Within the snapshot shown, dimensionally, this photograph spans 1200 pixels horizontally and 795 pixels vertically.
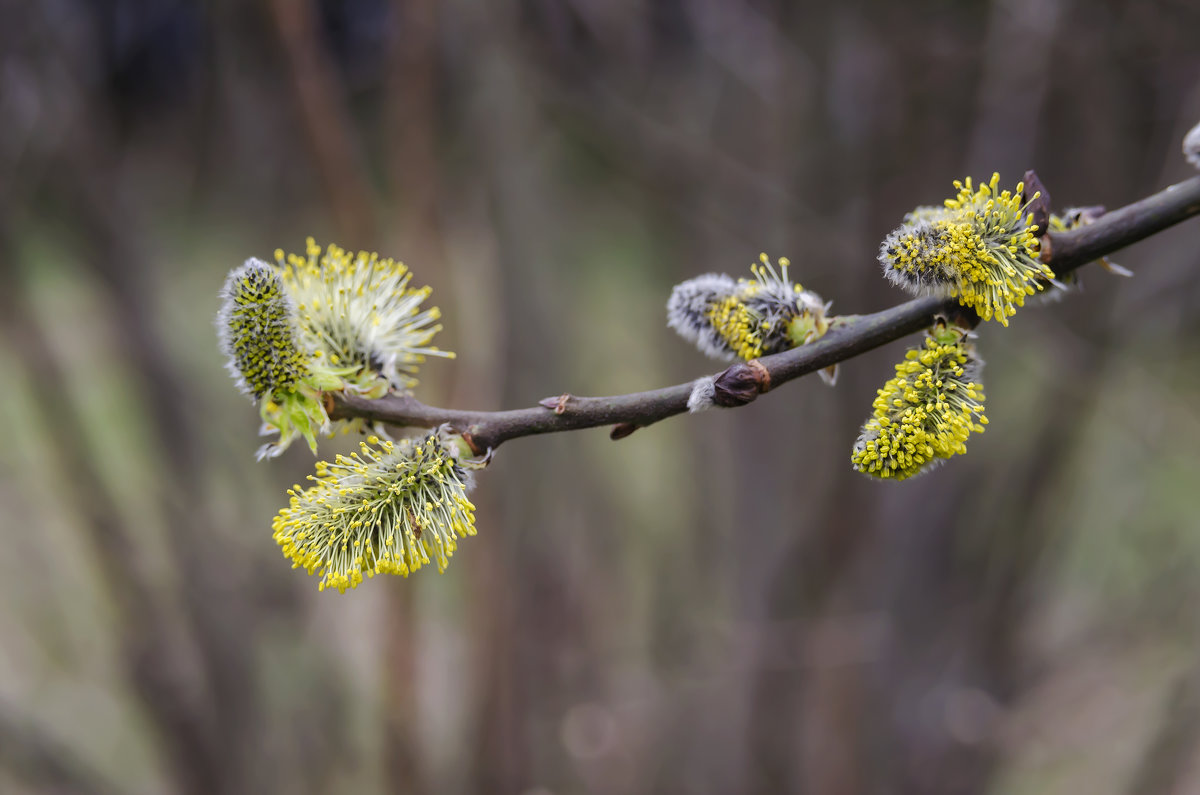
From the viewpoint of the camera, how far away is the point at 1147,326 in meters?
2.67

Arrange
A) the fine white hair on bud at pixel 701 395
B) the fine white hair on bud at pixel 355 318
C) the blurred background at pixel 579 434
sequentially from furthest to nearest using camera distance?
the blurred background at pixel 579 434
the fine white hair on bud at pixel 355 318
the fine white hair on bud at pixel 701 395

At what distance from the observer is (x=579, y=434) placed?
368 centimetres

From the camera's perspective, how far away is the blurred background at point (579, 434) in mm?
2617

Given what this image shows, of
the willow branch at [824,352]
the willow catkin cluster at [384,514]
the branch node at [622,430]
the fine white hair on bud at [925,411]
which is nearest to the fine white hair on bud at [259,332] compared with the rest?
the willow catkin cluster at [384,514]

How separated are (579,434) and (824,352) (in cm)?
286

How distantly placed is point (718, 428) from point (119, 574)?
2.39 m

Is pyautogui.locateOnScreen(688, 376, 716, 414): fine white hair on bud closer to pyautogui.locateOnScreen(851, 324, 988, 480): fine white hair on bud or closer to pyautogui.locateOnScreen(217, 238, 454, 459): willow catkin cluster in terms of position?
pyautogui.locateOnScreen(851, 324, 988, 480): fine white hair on bud

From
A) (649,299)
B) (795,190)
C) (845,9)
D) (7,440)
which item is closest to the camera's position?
(845,9)

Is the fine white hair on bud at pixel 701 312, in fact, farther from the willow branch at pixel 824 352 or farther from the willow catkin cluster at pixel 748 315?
the willow branch at pixel 824 352

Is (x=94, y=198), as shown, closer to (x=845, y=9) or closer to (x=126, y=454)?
(x=126, y=454)

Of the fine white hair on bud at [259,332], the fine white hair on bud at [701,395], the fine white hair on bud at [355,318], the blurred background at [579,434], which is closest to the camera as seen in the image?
the fine white hair on bud at [701,395]

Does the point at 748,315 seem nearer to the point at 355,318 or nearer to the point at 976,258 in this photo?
the point at 976,258

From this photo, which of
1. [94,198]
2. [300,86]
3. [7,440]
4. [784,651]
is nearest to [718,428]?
[784,651]

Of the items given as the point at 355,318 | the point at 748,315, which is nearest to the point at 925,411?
the point at 748,315
